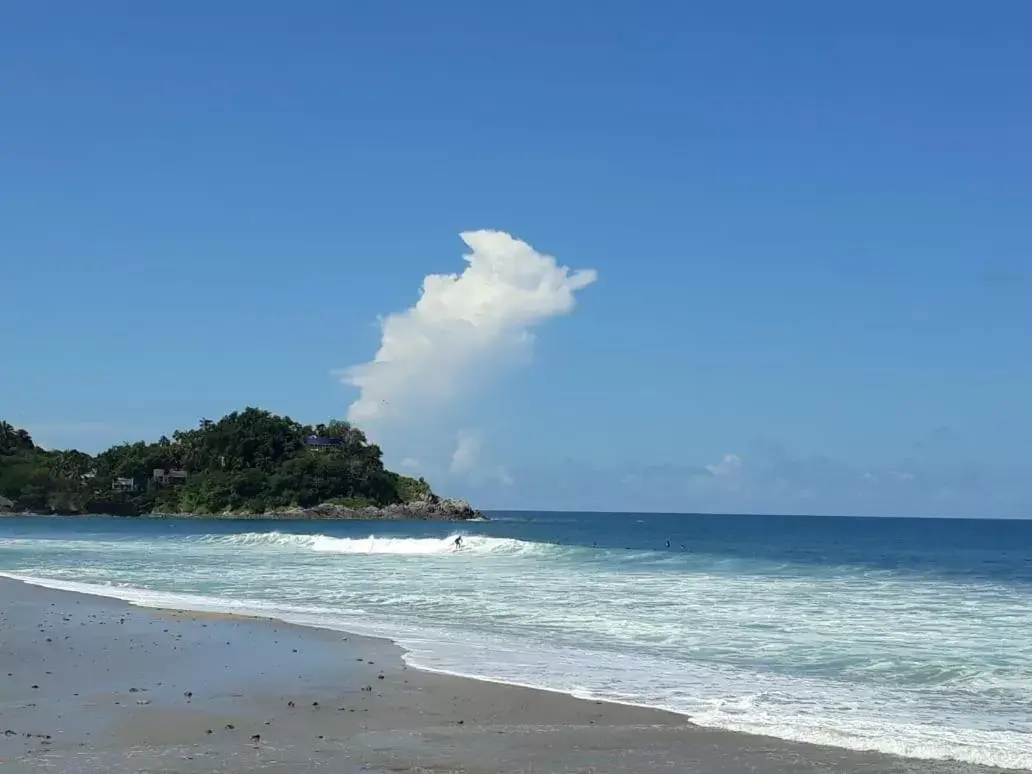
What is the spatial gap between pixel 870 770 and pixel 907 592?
2321 centimetres

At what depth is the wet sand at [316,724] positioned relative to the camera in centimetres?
831

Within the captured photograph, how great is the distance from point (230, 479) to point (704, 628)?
132 meters

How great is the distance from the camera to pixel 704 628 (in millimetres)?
18953

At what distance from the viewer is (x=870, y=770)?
841 cm

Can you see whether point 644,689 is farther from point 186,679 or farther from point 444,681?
point 186,679

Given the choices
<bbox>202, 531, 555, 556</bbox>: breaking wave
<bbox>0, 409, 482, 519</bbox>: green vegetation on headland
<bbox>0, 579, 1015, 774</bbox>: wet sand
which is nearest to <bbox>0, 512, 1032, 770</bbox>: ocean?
<bbox>0, 579, 1015, 774</bbox>: wet sand

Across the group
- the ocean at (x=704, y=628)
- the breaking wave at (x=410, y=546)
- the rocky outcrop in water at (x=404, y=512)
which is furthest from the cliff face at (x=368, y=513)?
the ocean at (x=704, y=628)

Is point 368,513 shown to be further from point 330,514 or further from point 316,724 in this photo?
Result: point 316,724

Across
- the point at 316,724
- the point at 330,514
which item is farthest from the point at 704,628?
the point at 330,514

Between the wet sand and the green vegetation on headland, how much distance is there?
12674cm

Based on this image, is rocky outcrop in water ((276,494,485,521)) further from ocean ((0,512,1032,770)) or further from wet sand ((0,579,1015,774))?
wet sand ((0,579,1015,774))

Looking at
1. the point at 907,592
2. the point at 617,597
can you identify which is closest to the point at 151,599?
the point at 617,597

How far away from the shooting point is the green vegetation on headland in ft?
469

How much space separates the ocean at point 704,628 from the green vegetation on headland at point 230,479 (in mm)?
102931
